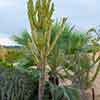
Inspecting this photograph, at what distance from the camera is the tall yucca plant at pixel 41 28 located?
27.2ft

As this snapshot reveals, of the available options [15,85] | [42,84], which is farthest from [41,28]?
[15,85]

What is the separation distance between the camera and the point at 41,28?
845 cm

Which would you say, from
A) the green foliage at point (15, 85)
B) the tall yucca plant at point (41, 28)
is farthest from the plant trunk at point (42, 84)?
the green foliage at point (15, 85)

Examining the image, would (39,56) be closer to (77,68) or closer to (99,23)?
(77,68)

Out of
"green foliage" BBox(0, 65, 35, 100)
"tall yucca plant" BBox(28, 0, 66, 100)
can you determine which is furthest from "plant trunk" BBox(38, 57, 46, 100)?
"green foliage" BBox(0, 65, 35, 100)

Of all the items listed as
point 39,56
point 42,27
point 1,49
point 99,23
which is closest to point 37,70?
point 39,56

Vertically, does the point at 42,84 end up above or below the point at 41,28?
below

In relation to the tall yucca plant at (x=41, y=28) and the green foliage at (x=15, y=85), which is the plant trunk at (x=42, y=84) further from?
the green foliage at (x=15, y=85)

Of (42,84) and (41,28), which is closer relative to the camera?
(42,84)

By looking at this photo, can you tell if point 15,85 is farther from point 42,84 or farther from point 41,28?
point 41,28

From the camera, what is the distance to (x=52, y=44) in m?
8.59

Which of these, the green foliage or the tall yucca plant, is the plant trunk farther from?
the green foliage

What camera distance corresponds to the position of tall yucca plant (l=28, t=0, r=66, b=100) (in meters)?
8.30

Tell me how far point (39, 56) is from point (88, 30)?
7.05ft
